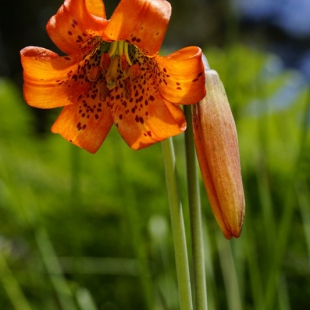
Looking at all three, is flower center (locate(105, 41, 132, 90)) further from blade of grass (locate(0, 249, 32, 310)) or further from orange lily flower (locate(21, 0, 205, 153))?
blade of grass (locate(0, 249, 32, 310))

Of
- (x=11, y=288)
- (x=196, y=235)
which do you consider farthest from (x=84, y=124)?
(x=11, y=288)

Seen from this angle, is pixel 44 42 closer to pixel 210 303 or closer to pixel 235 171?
pixel 210 303

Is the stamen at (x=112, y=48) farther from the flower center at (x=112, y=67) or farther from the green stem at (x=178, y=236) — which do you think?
the green stem at (x=178, y=236)

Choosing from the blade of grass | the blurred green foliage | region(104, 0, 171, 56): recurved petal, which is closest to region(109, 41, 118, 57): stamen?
region(104, 0, 171, 56): recurved petal

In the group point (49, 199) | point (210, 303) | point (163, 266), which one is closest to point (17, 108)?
point (49, 199)

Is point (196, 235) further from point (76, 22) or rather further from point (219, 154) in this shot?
point (76, 22)

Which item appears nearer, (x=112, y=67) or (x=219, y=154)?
(x=219, y=154)

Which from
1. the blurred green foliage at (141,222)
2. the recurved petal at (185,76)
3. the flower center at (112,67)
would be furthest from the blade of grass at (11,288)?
the recurved petal at (185,76)
